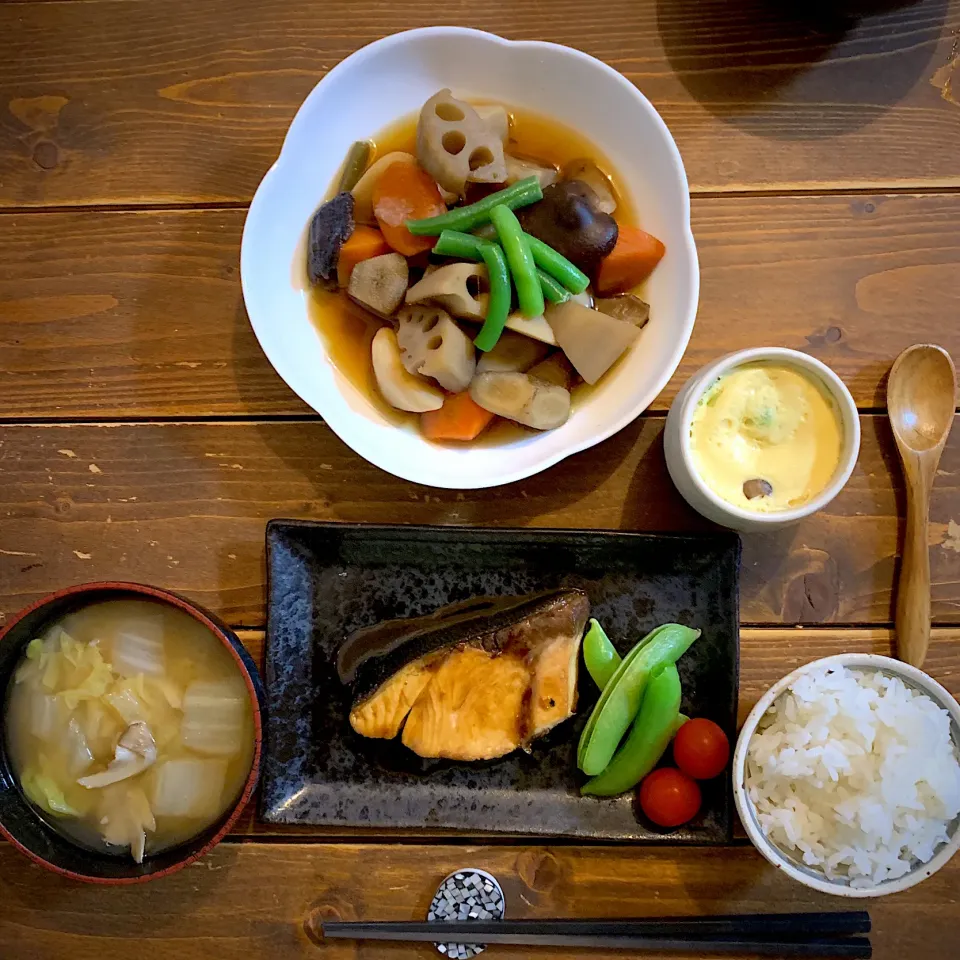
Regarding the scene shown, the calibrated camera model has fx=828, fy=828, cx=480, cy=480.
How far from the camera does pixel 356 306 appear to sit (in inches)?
63.5

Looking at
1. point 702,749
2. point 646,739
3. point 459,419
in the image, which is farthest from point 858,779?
point 459,419

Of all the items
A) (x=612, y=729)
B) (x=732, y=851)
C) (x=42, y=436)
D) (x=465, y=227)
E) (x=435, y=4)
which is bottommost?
(x=732, y=851)

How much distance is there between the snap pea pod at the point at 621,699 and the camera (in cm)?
153

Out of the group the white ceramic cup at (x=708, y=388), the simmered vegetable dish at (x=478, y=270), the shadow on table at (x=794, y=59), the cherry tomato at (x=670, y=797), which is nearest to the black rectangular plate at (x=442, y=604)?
the cherry tomato at (x=670, y=797)

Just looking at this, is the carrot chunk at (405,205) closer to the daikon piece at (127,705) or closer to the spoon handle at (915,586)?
the daikon piece at (127,705)

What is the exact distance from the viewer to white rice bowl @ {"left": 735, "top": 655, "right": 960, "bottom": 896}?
1.41m

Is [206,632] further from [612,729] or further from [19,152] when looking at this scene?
[19,152]

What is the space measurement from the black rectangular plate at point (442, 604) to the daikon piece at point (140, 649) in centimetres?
20

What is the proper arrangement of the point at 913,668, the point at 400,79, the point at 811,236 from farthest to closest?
the point at 811,236 < the point at 400,79 < the point at 913,668

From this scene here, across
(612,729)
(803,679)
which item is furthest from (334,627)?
(803,679)

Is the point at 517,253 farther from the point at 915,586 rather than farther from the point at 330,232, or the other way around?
the point at 915,586

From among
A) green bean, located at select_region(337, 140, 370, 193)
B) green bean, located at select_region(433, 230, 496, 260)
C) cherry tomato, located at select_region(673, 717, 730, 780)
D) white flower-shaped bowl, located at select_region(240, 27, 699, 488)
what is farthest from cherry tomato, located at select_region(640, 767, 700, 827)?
green bean, located at select_region(337, 140, 370, 193)

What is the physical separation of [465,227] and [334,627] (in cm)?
80

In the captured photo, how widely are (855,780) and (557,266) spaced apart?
104 cm
